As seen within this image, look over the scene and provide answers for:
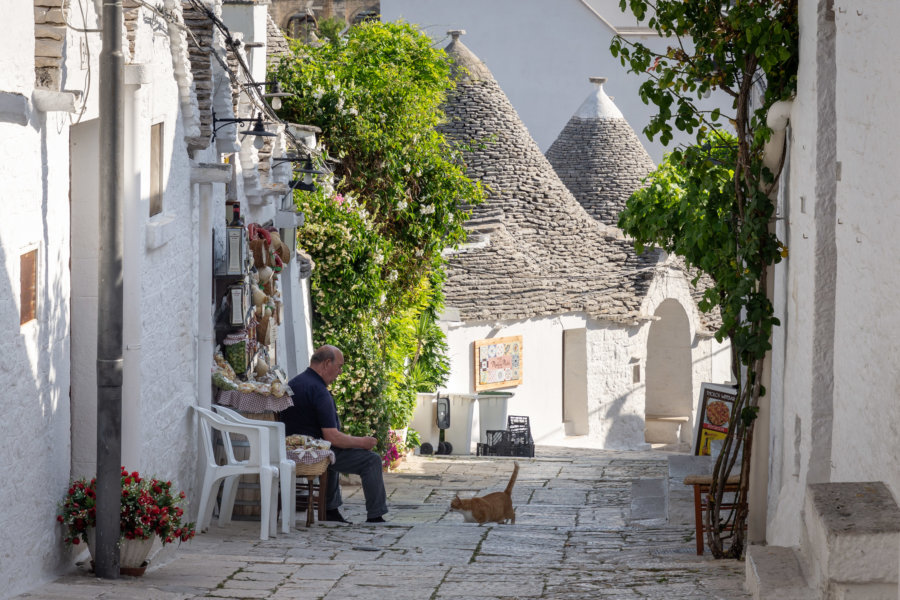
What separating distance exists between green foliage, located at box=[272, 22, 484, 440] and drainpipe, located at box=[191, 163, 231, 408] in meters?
4.34

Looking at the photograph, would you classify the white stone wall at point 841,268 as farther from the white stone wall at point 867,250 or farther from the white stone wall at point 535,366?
the white stone wall at point 535,366

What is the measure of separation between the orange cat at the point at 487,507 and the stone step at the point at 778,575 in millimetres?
4593

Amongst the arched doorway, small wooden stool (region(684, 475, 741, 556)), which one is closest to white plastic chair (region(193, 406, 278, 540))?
small wooden stool (region(684, 475, 741, 556))

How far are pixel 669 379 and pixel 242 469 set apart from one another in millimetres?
17576

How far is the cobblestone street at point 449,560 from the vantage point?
17.9 ft

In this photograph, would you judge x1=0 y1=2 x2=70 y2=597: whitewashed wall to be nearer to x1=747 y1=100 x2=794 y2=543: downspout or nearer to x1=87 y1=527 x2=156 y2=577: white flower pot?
x1=87 y1=527 x2=156 y2=577: white flower pot

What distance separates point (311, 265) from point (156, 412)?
564 centimetres

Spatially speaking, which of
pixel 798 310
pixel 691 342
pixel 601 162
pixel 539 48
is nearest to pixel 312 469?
pixel 798 310

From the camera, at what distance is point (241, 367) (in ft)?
28.8

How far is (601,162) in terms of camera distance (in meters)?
24.6

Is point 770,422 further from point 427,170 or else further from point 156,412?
point 427,170

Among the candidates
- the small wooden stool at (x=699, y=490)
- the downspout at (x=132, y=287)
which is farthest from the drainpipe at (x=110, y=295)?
the small wooden stool at (x=699, y=490)

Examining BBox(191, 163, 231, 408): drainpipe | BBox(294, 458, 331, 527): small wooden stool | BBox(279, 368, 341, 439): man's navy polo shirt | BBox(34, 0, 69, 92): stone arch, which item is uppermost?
BBox(34, 0, 69, 92): stone arch

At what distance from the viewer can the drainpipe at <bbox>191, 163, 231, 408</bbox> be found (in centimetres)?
800
